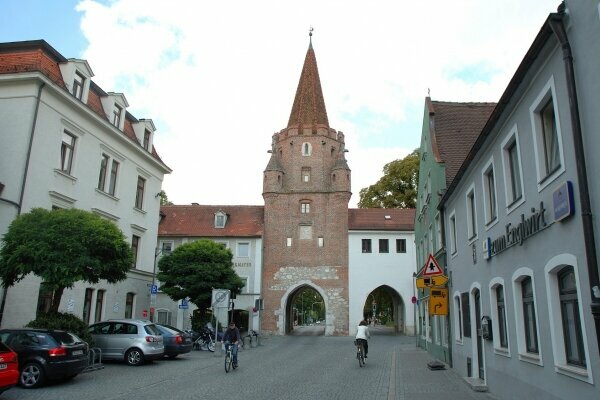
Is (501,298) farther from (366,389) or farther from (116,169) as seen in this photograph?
(116,169)

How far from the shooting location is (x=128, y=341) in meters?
17.8

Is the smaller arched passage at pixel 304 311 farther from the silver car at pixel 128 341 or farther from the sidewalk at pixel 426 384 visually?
the silver car at pixel 128 341

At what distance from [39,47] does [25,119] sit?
3820mm

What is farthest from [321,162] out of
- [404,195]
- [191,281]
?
[191,281]

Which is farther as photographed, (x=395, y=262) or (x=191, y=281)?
(x=395, y=262)

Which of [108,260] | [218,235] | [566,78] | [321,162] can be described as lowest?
[108,260]

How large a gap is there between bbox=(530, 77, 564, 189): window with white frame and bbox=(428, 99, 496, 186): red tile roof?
411 inches

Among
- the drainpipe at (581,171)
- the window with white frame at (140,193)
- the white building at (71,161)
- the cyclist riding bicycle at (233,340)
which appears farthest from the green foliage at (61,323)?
the drainpipe at (581,171)

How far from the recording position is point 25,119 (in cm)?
1975

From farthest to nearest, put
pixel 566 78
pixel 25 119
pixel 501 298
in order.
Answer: pixel 25 119 < pixel 501 298 < pixel 566 78

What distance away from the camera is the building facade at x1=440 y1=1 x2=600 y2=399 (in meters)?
6.61

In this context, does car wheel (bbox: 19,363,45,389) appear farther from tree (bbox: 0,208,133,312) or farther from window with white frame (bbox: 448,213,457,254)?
window with white frame (bbox: 448,213,457,254)

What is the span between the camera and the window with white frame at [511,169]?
31.9 ft

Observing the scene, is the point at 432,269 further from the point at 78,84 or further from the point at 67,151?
the point at 78,84
